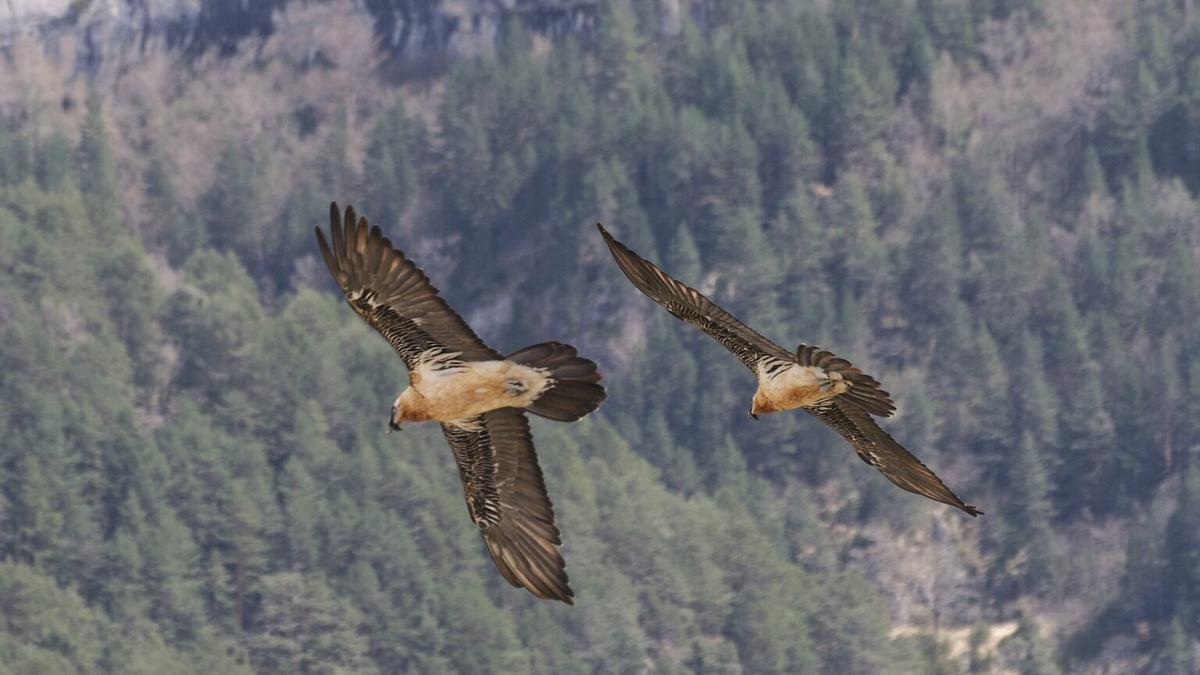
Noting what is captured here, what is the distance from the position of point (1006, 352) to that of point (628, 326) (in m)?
17.8

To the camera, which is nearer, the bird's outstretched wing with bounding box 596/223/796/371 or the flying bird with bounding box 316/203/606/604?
the flying bird with bounding box 316/203/606/604

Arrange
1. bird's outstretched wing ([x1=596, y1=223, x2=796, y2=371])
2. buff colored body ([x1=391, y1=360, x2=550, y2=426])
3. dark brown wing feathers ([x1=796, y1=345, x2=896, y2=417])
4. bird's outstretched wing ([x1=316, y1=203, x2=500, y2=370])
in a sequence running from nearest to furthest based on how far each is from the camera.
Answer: buff colored body ([x1=391, y1=360, x2=550, y2=426]), dark brown wing feathers ([x1=796, y1=345, x2=896, y2=417]), bird's outstretched wing ([x1=316, y1=203, x2=500, y2=370]), bird's outstretched wing ([x1=596, y1=223, x2=796, y2=371])

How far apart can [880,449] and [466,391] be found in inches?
259

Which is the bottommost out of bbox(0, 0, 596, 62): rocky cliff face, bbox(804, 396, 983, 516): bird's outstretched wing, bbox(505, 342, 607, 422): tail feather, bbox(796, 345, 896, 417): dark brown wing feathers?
bbox(505, 342, 607, 422): tail feather

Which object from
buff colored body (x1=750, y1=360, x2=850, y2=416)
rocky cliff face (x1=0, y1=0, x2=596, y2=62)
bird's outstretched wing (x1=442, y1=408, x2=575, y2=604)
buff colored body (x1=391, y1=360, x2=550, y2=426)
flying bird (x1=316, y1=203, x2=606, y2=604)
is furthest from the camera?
rocky cliff face (x1=0, y1=0, x2=596, y2=62)

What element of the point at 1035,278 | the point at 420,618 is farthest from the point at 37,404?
the point at 1035,278

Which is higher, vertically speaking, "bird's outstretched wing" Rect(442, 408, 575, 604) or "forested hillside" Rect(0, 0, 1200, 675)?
"forested hillside" Rect(0, 0, 1200, 675)

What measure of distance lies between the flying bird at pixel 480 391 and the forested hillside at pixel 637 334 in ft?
269

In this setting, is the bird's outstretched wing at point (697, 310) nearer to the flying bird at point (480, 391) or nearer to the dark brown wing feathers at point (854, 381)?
the dark brown wing feathers at point (854, 381)

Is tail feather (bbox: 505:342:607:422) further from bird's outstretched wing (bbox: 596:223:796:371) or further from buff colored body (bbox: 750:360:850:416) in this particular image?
bird's outstretched wing (bbox: 596:223:796:371)

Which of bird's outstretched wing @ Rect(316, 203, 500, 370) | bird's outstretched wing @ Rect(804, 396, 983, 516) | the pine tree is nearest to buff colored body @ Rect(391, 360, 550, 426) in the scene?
bird's outstretched wing @ Rect(316, 203, 500, 370)

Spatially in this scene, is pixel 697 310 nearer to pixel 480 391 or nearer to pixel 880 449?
pixel 880 449

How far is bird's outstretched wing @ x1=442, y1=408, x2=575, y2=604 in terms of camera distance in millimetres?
33562

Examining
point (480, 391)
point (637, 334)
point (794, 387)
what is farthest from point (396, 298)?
point (637, 334)
